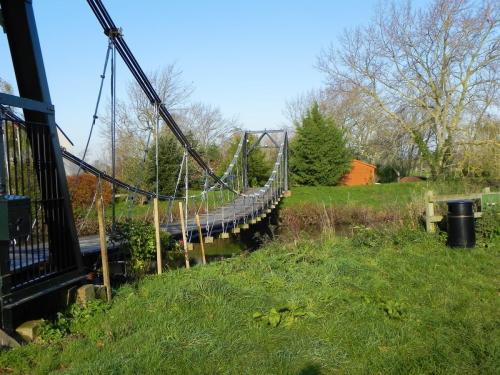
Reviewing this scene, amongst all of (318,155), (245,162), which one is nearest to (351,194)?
(318,155)

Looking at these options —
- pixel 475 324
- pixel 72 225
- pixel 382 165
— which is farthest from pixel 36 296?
pixel 382 165

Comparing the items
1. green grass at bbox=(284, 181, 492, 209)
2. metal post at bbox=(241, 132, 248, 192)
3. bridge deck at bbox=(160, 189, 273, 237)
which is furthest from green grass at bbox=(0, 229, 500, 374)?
metal post at bbox=(241, 132, 248, 192)

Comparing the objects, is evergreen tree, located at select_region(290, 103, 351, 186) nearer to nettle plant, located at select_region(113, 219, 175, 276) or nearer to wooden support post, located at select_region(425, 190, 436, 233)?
wooden support post, located at select_region(425, 190, 436, 233)

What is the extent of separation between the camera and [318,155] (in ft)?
117

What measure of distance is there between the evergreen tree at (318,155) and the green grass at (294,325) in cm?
2829

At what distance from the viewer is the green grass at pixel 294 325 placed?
3.88 m

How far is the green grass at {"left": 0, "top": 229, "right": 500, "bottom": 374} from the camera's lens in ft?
12.7

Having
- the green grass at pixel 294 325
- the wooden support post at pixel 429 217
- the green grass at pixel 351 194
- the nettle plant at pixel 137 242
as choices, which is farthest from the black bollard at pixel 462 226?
the green grass at pixel 351 194

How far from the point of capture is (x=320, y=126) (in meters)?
36.4

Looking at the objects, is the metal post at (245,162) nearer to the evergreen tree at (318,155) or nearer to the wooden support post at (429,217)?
the evergreen tree at (318,155)

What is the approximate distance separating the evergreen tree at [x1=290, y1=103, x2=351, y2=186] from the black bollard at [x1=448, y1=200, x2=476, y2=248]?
2619 centimetres

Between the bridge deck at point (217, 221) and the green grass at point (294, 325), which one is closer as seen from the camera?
the green grass at point (294, 325)

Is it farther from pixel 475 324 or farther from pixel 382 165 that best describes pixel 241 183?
pixel 475 324

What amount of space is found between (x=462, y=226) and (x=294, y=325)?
216 inches
